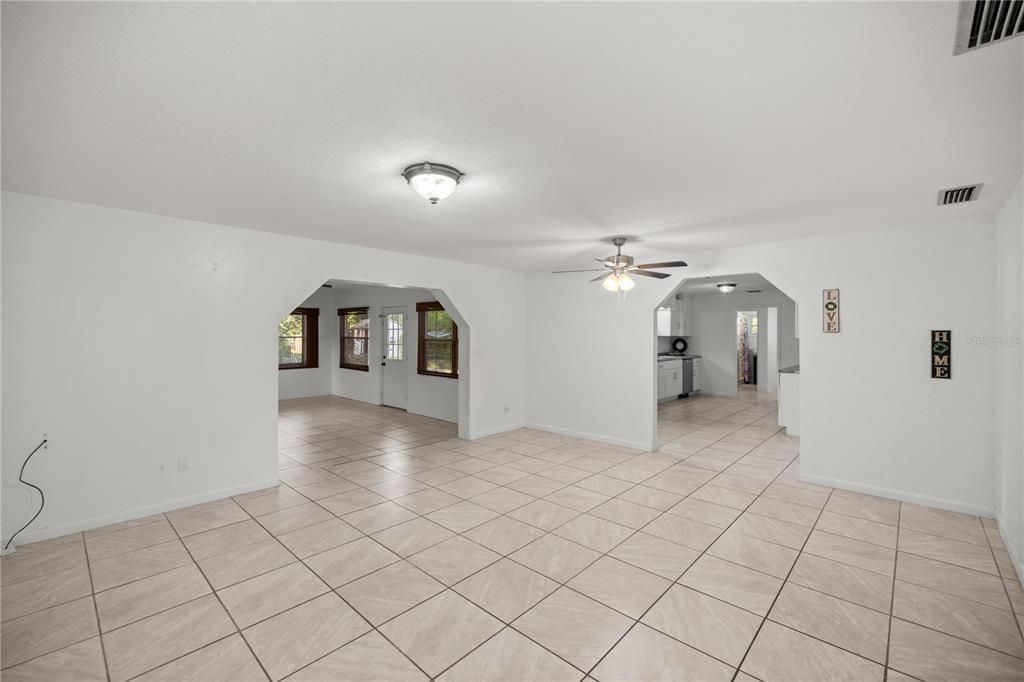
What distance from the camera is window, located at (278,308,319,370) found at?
972 centimetres

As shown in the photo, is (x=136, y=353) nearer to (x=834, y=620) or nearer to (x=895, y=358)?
(x=834, y=620)

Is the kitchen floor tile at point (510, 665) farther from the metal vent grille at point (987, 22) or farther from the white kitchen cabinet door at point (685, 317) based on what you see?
the white kitchen cabinet door at point (685, 317)

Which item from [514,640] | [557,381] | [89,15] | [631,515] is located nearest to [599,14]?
[89,15]

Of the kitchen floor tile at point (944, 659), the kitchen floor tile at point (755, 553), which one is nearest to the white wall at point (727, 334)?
the kitchen floor tile at point (755, 553)

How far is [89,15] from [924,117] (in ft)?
10.4

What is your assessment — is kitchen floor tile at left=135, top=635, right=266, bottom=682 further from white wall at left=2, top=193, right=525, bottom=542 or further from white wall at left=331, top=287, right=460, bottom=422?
white wall at left=331, top=287, right=460, bottom=422

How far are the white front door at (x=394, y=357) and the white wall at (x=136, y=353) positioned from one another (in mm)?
3765

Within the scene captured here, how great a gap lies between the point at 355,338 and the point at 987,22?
31.8 ft

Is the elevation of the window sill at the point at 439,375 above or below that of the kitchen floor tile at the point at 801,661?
above

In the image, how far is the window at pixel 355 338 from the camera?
31.1ft

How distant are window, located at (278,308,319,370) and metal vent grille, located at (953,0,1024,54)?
10.2 m

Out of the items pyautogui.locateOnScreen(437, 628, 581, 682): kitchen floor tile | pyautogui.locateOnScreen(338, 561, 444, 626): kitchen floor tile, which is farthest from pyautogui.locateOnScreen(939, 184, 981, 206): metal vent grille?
pyautogui.locateOnScreen(338, 561, 444, 626): kitchen floor tile

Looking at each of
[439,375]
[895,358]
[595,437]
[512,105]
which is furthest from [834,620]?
[439,375]

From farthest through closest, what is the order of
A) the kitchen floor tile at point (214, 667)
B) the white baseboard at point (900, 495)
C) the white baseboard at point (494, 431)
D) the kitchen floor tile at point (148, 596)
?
1. the white baseboard at point (494, 431)
2. the white baseboard at point (900, 495)
3. the kitchen floor tile at point (148, 596)
4. the kitchen floor tile at point (214, 667)
